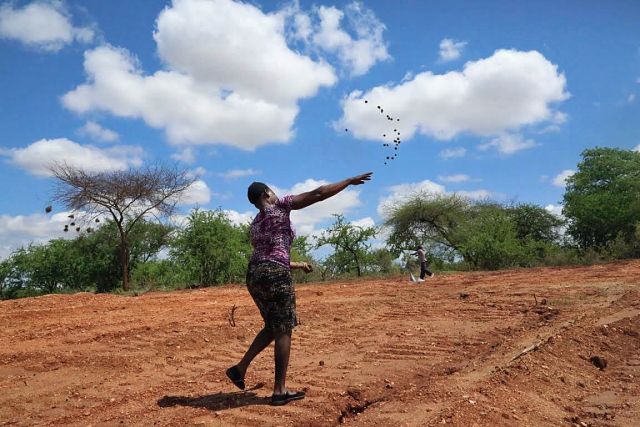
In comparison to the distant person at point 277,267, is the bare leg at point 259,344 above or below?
below

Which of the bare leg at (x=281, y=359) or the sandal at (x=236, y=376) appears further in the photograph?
the sandal at (x=236, y=376)

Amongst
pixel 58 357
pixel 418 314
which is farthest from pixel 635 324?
pixel 58 357

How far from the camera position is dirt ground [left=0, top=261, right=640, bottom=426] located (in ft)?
12.5

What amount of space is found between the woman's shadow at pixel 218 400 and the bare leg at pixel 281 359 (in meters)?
0.16

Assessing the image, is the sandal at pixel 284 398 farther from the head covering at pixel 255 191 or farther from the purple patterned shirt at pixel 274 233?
the head covering at pixel 255 191

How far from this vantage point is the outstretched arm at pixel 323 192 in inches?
152

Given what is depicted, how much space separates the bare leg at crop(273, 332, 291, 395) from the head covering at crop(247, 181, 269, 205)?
3.39ft

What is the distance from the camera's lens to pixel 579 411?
13.6ft

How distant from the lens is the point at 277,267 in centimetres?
389

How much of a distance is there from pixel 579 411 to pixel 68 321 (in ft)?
26.7

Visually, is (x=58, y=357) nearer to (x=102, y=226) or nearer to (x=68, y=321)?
(x=68, y=321)

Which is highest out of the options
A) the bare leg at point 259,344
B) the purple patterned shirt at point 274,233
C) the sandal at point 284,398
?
the purple patterned shirt at point 274,233

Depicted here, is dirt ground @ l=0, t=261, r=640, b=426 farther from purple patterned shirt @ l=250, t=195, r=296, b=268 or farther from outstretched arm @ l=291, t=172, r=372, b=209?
outstretched arm @ l=291, t=172, r=372, b=209

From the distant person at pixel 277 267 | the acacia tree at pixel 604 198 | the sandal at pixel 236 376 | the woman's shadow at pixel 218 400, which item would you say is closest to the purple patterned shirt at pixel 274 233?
the distant person at pixel 277 267
